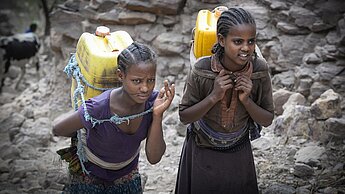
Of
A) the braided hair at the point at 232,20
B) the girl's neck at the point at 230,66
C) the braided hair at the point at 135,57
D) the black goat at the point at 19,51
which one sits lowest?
the black goat at the point at 19,51

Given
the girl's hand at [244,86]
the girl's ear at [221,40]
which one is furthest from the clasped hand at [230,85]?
the girl's ear at [221,40]

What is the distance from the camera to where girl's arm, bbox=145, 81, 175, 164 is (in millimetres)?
2546

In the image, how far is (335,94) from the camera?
462cm

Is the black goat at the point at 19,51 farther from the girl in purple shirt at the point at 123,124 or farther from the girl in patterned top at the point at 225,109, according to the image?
the girl in patterned top at the point at 225,109

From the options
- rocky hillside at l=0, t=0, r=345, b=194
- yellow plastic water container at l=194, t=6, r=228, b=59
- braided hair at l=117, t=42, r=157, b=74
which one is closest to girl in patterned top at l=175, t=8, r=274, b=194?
yellow plastic water container at l=194, t=6, r=228, b=59

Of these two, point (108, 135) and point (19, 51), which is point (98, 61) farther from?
point (19, 51)

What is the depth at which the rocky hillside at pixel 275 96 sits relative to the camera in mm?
4355

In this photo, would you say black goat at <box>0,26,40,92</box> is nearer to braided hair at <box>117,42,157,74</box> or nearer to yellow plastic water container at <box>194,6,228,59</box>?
yellow plastic water container at <box>194,6,228,59</box>

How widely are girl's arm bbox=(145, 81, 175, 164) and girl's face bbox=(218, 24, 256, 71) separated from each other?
36 cm

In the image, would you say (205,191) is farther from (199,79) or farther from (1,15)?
(1,15)

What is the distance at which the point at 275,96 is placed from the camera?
16.6 feet

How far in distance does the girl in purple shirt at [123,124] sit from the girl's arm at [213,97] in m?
0.20

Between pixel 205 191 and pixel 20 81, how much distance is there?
272 inches

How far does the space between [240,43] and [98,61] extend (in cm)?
87
